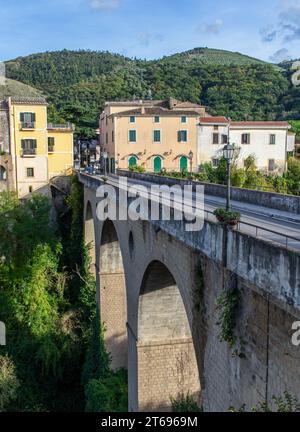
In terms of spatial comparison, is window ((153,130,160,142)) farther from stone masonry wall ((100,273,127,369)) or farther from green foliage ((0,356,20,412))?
green foliage ((0,356,20,412))

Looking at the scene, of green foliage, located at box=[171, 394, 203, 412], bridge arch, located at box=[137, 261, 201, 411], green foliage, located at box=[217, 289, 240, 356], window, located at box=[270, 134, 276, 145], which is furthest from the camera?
window, located at box=[270, 134, 276, 145]

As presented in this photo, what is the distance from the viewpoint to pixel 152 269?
14406 millimetres

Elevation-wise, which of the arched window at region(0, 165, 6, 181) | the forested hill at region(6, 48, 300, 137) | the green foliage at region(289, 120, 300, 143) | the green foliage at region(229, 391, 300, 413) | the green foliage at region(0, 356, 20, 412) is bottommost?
the green foliage at region(0, 356, 20, 412)

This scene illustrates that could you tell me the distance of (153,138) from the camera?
43812 millimetres

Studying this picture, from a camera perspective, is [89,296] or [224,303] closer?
[224,303]

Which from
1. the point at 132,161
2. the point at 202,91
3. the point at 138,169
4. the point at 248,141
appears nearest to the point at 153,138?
the point at 132,161

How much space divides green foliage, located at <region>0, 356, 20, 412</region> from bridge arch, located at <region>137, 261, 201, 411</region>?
9247 mm

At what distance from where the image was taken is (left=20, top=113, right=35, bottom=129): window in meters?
38.2

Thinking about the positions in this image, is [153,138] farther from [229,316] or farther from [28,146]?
[229,316]

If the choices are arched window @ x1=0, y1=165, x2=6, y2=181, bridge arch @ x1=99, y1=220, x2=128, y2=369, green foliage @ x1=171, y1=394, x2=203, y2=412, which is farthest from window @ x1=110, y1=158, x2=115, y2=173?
green foliage @ x1=171, y1=394, x2=203, y2=412

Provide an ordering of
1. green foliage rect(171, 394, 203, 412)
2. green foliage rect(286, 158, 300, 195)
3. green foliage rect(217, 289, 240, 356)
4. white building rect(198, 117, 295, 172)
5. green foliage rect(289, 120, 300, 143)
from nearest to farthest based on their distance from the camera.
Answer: green foliage rect(217, 289, 240, 356) → green foliage rect(171, 394, 203, 412) → green foliage rect(286, 158, 300, 195) → white building rect(198, 117, 295, 172) → green foliage rect(289, 120, 300, 143)
